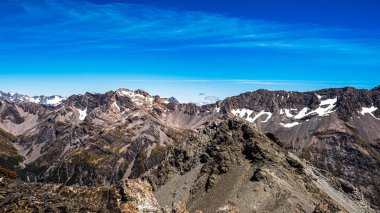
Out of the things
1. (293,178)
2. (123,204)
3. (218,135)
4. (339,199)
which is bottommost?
(339,199)

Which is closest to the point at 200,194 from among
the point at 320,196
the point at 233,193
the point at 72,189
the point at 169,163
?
the point at 233,193

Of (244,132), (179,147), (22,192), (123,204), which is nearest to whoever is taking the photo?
(22,192)

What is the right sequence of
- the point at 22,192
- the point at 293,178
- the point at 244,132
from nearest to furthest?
1. the point at 22,192
2. the point at 293,178
3. the point at 244,132

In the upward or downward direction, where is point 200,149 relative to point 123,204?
downward

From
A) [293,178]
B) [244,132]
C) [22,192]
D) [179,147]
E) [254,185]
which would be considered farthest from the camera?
[179,147]

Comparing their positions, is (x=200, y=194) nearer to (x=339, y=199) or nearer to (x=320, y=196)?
(x=320, y=196)

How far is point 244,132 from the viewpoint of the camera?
116 metres

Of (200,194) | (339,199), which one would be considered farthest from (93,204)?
(339,199)

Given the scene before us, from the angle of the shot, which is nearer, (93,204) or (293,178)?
(93,204)

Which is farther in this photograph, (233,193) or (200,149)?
(200,149)

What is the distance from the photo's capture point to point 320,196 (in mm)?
94562

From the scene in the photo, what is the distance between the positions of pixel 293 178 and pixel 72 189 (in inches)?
3308

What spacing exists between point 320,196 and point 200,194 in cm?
3050

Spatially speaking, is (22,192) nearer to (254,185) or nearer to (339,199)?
(254,185)
